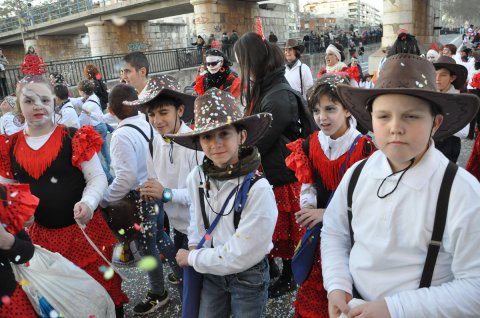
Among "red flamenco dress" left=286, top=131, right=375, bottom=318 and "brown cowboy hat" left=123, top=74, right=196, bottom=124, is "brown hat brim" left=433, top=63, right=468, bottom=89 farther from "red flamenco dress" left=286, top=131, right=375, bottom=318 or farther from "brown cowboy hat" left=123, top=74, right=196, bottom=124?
"brown cowboy hat" left=123, top=74, right=196, bottom=124

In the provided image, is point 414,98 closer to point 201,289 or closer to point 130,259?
point 201,289

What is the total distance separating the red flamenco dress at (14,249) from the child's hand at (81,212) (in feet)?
1.66

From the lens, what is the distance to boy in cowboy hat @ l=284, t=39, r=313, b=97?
577 cm

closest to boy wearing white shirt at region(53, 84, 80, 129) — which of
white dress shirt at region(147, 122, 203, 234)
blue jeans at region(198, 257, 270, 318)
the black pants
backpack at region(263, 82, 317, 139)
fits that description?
white dress shirt at region(147, 122, 203, 234)

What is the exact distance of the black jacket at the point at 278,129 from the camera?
279 centimetres

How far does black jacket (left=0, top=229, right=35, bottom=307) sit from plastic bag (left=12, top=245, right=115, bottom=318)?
70mm

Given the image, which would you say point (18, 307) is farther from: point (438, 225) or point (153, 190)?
point (438, 225)

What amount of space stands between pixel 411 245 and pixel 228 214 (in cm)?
92

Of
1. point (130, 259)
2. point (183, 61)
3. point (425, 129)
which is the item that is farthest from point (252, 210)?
point (183, 61)

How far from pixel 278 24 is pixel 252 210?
2645 centimetres

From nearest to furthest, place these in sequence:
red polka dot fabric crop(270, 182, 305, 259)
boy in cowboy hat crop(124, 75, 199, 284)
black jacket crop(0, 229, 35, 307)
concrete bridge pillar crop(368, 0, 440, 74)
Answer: black jacket crop(0, 229, 35, 307)
boy in cowboy hat crop(124, 75, 199, 284)
red polka dot fabric crop(270, 182, 305, 259)
concrete bridge pillar crop(368, 0, 440, 74)

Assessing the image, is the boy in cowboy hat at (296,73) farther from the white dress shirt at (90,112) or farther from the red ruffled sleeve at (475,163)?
the white dress shirt at (90,112)

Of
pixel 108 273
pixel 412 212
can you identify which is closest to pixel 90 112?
pixel 108 273

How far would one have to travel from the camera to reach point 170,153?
2.66 metres
